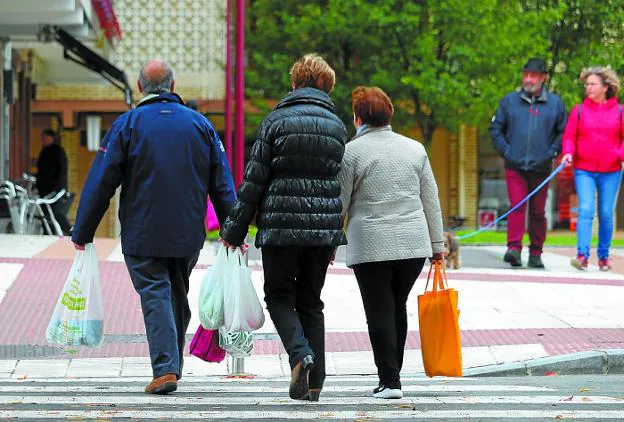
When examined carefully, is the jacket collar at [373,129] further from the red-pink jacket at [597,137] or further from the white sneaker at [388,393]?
Answer: the red-pink jacket at [597,137]

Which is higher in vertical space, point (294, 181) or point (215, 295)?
point (294, 181)

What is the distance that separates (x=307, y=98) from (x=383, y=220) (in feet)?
2.40

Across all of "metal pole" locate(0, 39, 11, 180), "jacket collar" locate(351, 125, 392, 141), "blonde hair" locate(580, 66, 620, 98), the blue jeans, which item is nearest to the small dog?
the blue jeans

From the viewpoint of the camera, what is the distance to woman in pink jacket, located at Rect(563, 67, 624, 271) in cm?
1468

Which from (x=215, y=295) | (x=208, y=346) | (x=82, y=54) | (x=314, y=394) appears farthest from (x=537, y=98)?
(x=82, y=54)

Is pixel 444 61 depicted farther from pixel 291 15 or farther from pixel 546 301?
pixel 546 301

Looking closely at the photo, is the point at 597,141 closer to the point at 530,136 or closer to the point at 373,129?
the point at 530,136

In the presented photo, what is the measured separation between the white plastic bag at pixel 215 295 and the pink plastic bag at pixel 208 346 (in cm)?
23

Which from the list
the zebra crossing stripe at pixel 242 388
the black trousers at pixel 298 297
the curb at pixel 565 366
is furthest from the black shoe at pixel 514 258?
the black trousers at pixel 298 297

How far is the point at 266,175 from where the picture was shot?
7.71 meters

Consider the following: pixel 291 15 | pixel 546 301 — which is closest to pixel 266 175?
pixel 546 301

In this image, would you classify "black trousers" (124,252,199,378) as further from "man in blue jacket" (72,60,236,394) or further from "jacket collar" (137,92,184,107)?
A: "jacket collar" (137,92,184,107)

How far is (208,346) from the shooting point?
27.9 ft

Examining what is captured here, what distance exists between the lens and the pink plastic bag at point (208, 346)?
8.48 m
